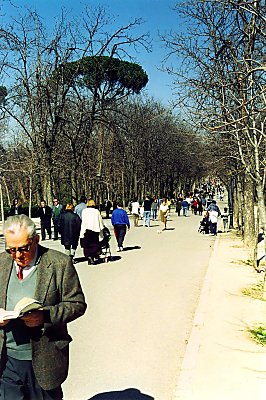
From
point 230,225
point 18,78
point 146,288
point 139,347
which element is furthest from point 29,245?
point 230,225

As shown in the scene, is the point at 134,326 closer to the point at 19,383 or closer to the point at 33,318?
the point at 19,383

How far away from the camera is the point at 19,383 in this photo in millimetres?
4059

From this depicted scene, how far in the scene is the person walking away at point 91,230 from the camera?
16578mm

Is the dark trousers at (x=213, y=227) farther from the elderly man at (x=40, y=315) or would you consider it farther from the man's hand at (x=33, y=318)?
the man's hand at (x=33, y=318)

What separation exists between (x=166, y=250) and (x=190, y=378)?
15002 millimetres

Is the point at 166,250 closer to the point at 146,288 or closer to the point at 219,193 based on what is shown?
the point at 146,288

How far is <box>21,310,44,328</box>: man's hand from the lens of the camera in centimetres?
377

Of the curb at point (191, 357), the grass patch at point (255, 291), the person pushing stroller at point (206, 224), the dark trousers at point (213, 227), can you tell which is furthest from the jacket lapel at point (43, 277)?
the person pushing stroller at point (206, 224)

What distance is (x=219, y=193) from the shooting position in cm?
10488

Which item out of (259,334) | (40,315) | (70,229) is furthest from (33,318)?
(70,229)

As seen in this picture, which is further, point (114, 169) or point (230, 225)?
point (114, 169)

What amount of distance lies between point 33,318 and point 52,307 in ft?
0.58

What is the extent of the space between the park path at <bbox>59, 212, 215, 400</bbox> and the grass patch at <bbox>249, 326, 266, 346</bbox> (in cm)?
89

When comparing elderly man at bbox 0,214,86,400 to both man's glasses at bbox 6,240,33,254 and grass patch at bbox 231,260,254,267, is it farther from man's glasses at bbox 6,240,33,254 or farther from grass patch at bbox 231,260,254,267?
grass patch at bbox 231,260,254,267
